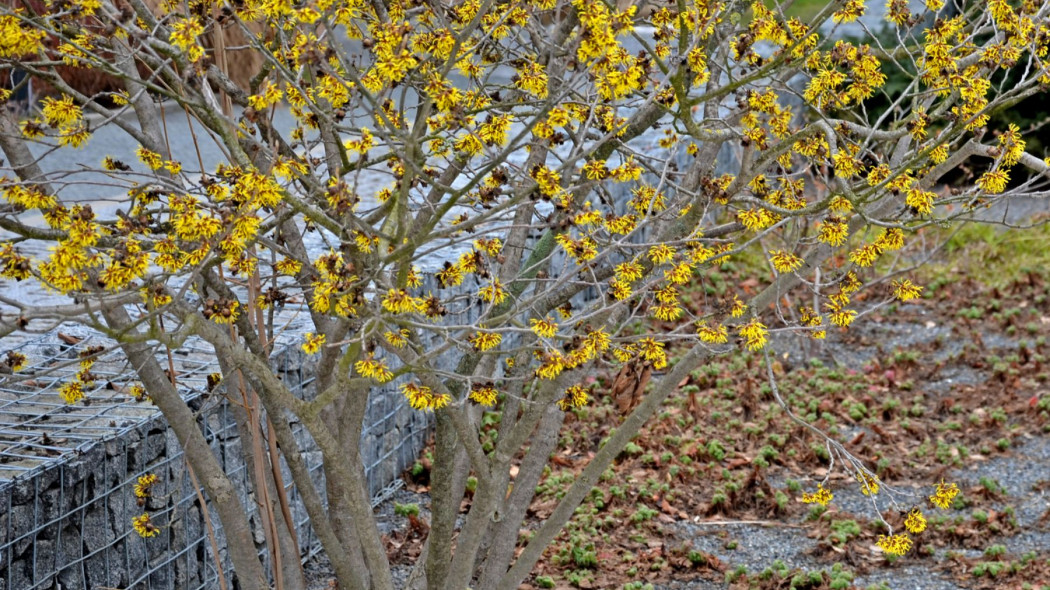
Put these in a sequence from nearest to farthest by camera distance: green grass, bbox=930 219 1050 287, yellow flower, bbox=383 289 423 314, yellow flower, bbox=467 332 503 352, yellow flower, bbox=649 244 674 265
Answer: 1. yellow flower, bbox=383 289 423 314
2. yellow flower, bbox=467 332 503 352
3. yellow flower, bbox=649 244 674 265
4. green grass, bbox=930 219 1050 287

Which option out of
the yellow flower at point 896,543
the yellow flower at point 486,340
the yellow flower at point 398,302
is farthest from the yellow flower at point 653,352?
the yellow flower at point 896,543

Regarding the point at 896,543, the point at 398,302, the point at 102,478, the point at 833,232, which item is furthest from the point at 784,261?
the point at 102,478

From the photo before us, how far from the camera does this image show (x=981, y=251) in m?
8.02

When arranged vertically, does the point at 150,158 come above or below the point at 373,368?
above

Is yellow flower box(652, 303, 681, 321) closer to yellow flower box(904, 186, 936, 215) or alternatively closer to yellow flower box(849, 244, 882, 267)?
yellow flower box(849, 244, 882, 267)

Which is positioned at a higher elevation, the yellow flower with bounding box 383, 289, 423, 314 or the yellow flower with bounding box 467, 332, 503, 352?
the yellow flower with bounding box 383, 289, 423, 314

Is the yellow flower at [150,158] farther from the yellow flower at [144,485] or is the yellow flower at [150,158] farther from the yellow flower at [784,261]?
the yellow flower at [784,261]

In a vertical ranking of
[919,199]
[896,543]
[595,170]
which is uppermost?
[595,170]

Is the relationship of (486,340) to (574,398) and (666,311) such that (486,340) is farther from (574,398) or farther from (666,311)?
(666,311)

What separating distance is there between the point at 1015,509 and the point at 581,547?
6.54 feet

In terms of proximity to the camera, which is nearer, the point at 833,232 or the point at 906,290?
A: the point at 833,232

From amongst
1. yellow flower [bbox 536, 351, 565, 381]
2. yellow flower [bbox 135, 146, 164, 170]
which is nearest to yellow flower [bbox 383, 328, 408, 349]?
yellow flower [bbox 536, 351, 565, 381]

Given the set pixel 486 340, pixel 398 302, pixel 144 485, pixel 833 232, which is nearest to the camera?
pixel 398 302

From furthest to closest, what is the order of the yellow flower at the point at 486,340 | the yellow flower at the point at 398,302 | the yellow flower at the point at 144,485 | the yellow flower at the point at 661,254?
the yellow flower at the point at 144,485, the yellow flower at the point at 661,254, the yellow flower at the point at 486,340, the yellow flower at the point at 398,302
